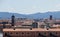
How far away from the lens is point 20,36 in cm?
2459

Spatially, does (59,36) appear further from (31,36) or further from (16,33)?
(16,33)

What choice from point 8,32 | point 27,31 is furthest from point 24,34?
point 8,32

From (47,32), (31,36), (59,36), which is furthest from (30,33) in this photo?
(59,36)

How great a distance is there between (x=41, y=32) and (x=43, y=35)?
45 centimetres

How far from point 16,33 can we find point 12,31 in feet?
1.88

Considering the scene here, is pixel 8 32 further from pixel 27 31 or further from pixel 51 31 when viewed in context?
pixel 51 31

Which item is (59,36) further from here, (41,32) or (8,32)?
(8,32)

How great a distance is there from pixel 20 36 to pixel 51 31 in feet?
13.1

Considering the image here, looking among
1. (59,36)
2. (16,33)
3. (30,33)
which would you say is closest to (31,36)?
(30,33)

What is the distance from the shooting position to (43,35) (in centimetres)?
2417

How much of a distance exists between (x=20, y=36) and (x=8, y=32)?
1.62 m

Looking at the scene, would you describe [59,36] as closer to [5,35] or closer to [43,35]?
[43,35]

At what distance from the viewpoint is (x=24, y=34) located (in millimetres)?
24656

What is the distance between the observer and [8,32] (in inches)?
958
